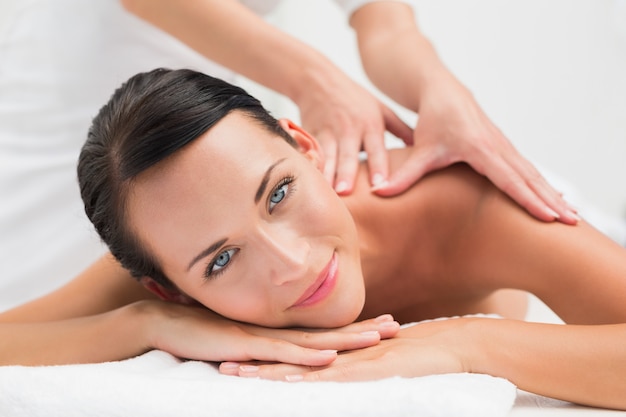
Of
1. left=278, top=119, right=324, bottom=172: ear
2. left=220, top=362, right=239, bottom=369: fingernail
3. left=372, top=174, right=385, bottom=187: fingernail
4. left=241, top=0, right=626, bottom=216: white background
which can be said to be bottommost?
left=241, top=0, right=626, bottom=216: white background

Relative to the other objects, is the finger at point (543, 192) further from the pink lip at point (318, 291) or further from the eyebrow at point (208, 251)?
the eyebrow at point (208, 251)

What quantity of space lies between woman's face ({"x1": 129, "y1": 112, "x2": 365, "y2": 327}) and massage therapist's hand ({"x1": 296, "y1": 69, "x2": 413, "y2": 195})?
0.81 ft

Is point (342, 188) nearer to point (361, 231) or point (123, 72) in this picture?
point (361, 231)

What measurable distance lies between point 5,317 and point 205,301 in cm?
51

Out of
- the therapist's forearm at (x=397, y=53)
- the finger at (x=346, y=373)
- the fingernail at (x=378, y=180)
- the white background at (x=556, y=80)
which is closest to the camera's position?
the finger at (x=346, y=373)

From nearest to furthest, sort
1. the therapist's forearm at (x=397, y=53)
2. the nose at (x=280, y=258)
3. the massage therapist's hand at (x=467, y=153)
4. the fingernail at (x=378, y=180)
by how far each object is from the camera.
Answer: the nose at (x=280, y=258), the massage therapist's hand at (x=467, y=153), the fingernail at (x=378, y=180), the therapist's forearm at (x=397, y=53)

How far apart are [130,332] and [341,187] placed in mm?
453

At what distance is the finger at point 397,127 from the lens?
1.63 meters

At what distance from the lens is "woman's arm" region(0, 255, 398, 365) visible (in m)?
1.14

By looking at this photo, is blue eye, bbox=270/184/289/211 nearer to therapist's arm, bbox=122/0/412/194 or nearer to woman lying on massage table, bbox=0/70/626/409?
woman lying on massage table, bbox=0/70/626/409

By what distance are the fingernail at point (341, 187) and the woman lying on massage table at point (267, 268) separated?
0.19ft

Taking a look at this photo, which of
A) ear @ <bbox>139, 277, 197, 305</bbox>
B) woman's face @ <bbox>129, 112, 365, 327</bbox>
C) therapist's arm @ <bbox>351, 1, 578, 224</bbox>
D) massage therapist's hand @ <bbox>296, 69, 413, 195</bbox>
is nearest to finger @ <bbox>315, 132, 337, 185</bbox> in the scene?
massage therapist's hand @ <bbox>296, 69, 413, 195</bbox>

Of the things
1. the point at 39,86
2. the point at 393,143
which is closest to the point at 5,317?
the point at 39,86

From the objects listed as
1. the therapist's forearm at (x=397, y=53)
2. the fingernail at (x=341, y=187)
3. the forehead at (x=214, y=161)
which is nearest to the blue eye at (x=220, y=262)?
the forehead at (x=214, y=161)
